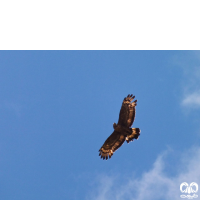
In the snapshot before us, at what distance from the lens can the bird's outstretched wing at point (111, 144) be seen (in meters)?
17.6

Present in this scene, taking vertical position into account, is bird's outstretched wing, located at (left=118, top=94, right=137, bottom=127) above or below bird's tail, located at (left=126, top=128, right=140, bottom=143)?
above

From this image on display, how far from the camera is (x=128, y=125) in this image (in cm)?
1717

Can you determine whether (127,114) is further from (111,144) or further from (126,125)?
(111,144)

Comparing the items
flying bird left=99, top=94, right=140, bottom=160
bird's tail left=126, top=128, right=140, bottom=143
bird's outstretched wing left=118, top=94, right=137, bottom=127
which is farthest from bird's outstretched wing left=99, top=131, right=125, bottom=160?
bird's outstretched wing left=118, top=94, right=137, bottom=127

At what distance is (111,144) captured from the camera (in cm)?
1789

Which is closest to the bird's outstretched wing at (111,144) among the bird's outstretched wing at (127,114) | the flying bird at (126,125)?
the flying bird at (126,125)

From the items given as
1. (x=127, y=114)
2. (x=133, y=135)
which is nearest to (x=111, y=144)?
(x=133, y=135)

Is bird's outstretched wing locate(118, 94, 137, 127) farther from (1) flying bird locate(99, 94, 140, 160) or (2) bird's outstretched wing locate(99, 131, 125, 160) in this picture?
(2) bird's outstretched wing locate(99, 131, 125, 160)

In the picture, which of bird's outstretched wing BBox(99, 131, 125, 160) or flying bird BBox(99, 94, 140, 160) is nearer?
flying bird BBox(99, 94, 140, 160)

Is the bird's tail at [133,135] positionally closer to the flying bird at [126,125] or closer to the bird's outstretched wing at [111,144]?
the flying bird at [126,125]

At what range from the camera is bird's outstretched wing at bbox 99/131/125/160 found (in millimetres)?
17625
